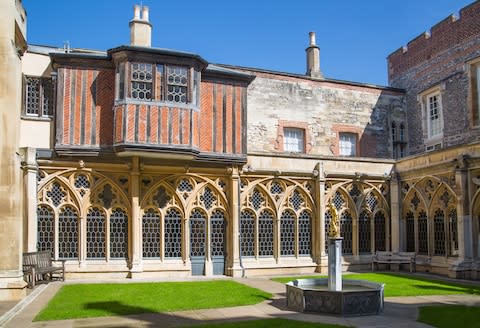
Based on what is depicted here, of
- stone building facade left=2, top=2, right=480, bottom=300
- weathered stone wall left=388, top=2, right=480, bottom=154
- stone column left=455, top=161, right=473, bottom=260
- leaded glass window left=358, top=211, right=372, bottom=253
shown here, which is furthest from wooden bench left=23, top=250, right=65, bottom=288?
weathered stone wall left=388, top=2, right=480, bottom=154

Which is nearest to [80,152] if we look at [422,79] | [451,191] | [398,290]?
[398,290]

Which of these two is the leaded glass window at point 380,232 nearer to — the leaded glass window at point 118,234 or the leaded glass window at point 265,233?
the leaded glass window at point 265,233

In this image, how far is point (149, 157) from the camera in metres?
15.3

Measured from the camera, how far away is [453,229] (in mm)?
15914

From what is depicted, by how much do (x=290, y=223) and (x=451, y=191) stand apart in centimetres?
519

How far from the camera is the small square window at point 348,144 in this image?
22578 mm

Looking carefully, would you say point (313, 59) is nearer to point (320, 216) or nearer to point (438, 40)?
point (438, 40)

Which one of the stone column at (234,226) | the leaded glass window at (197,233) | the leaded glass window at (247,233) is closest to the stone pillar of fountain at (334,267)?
the stone column at (234,226)

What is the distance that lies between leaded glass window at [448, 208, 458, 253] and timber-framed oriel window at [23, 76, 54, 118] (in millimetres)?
12701

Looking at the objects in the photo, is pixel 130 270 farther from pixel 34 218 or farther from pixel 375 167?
pixel 375 167

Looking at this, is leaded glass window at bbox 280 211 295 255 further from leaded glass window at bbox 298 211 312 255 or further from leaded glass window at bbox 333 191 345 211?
leaded glass window at bbox 333 191 345 211

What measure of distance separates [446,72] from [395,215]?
7154 mm

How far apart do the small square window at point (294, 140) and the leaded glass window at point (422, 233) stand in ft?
19.8

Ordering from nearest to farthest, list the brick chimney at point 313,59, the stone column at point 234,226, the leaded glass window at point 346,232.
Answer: the stone column at point 234,226
the leaded glass window at point 346,232
the brick chimney at point 313,59
